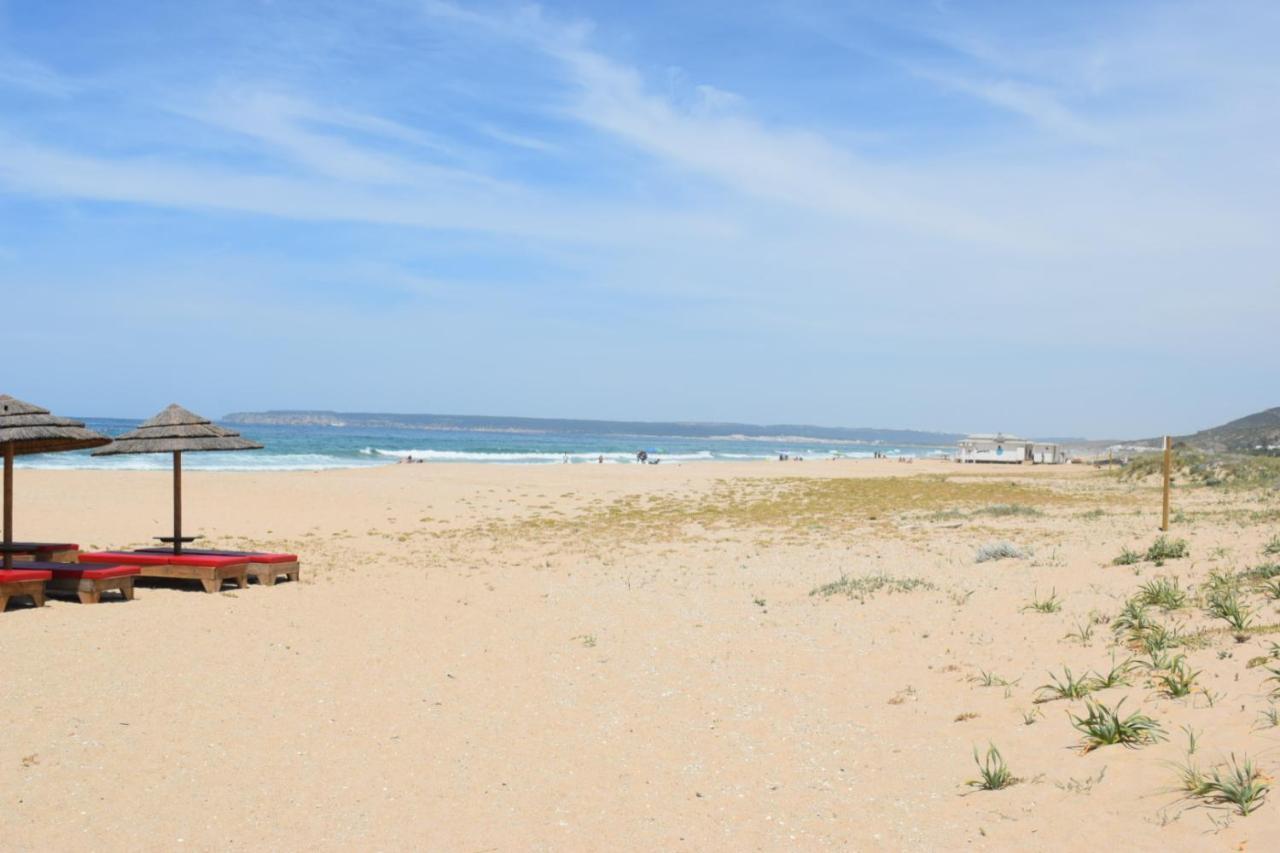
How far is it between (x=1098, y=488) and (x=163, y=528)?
21.8 metres

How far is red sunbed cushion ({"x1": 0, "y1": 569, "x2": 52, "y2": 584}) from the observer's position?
9.37 m

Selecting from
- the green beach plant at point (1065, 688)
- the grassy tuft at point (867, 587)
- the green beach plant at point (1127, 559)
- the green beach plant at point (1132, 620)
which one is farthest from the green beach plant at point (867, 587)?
the green beach plant at point (1065, 688)

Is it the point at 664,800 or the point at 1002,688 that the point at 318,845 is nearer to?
the point at 664,800

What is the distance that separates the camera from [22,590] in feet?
31.2

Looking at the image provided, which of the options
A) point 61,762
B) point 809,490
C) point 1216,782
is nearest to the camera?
point 1216,782

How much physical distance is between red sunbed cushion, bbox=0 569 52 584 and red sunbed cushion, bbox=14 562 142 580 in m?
0.12

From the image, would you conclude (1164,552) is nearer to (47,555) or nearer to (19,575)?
(19,575)

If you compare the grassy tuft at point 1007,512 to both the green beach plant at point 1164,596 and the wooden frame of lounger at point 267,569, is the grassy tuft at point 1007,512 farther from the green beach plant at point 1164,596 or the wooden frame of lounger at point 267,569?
the wooden frame of lounger at point 267,569

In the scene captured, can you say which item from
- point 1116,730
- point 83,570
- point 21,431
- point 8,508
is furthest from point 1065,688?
point 8,508

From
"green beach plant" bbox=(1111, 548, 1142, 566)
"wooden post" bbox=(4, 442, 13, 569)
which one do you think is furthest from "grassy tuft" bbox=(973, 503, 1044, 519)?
"wooden post" bbox=(4, 442, 13, 569)

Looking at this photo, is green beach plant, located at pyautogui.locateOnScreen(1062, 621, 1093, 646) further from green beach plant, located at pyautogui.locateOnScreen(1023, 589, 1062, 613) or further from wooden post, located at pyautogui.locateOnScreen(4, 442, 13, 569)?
wooden post, located at pyautogui.locateOnScreen(4, 442, 13, 569)

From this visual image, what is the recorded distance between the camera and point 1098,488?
2605cm

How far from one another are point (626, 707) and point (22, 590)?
640cm

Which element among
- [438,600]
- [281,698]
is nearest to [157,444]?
[438,600]
